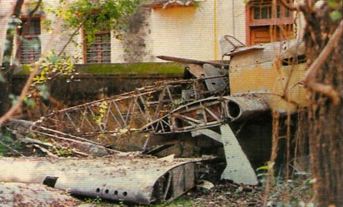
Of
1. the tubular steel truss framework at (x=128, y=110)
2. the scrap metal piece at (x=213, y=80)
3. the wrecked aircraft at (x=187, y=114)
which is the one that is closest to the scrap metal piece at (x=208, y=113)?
the wrecked aircraft at (x=187, y=114)

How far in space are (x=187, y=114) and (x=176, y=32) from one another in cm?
601

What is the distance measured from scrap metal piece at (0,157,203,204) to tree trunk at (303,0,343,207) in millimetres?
3720

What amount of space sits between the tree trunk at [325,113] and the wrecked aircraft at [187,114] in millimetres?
2942

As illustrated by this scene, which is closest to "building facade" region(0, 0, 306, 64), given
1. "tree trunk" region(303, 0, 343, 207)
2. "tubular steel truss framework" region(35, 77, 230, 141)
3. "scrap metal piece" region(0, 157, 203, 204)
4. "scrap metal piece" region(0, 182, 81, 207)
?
"tubular steel truss framework" region(35, 77, 230, 141)

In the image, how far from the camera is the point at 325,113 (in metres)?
5.46

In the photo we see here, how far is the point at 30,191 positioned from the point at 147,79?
202 inches

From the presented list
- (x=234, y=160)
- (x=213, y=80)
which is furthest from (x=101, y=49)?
(x=234, y=160)

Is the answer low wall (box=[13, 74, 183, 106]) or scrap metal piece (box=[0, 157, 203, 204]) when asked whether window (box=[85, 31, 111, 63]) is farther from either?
scrap metal piece (box=[0, 157, 203, 204])

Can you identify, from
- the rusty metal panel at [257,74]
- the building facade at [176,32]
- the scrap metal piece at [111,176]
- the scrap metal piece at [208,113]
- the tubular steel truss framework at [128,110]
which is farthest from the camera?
the building facade at [176,32]

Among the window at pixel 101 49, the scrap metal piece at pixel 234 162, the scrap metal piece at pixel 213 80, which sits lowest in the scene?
the scrap metal piece at pixel 234 162

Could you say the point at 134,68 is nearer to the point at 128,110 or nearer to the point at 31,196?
the point at 128,110

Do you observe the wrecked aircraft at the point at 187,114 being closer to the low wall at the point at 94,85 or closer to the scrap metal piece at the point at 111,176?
the scrap metal piece at the point at 111,176

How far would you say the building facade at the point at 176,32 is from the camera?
53.5ft

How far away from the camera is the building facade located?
16.3 m
